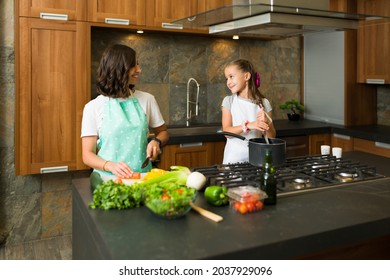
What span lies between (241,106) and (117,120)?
3.00 ft

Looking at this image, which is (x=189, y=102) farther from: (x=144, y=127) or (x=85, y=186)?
(x=85, y=186)

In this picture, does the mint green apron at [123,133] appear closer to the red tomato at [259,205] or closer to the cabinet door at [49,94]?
the red tomato at [259,205]

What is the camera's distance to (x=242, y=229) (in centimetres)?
128

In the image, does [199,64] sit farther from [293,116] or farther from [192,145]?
[293,116]

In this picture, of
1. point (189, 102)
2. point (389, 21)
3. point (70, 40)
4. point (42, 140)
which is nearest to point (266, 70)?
point (189, 102)

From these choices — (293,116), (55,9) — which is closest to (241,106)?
(55,9)

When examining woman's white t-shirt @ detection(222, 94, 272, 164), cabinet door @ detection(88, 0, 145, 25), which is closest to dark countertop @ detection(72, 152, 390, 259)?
woman's white t-shirt @ detection(222, 94, 272, 164)

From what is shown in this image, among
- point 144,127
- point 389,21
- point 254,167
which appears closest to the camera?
point 254,167

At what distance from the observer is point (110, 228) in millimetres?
1276

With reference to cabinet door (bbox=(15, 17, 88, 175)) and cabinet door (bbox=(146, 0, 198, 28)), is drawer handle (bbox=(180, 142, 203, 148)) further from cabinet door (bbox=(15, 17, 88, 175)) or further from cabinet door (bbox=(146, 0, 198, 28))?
cabinet door (bbox=(146, 0, 198, 28))

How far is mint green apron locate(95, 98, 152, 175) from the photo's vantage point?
2.09 metres

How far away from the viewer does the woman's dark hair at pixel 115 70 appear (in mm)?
2049
